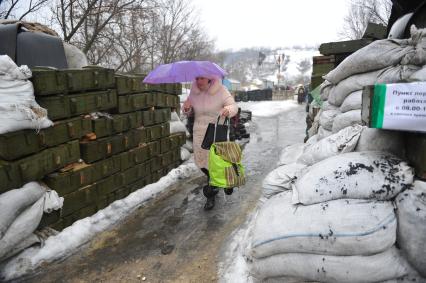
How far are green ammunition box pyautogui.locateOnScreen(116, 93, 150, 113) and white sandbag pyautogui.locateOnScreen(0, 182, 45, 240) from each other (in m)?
1.60

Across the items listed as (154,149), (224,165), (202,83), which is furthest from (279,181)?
(154,149)

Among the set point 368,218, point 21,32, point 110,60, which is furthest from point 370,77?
point 110,60

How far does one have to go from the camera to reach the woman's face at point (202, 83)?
13.0 feet

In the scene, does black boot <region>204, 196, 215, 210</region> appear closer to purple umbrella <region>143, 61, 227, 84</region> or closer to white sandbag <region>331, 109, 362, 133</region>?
purple umbrella <region>143, 61, 227, 84</region>

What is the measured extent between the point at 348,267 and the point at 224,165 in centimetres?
194

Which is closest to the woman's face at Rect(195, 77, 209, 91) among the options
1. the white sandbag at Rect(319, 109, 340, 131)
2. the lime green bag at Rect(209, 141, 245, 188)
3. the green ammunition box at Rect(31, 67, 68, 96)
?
the lime green bag at Rect(209, 141, 245, 188)

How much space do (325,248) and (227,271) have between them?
107 centimetres

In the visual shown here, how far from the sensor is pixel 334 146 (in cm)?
274

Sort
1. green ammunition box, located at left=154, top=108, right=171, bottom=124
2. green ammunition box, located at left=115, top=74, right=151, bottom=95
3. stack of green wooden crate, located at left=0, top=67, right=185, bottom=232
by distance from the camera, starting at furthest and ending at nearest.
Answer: green ammunition box, located at left=154, top=108, right=171, bottom=124 < green ammunition box, located at left=115, top=74, right=151, bottom=95 < stack of green wooden crate, located at left=0, top=67, right=185, bottom=232

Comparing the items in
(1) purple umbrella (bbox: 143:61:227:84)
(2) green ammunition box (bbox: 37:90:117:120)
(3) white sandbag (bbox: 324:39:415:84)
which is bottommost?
(2) green ammunition box (bbox: 37:90:117:120)

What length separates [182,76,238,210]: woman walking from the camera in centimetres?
397

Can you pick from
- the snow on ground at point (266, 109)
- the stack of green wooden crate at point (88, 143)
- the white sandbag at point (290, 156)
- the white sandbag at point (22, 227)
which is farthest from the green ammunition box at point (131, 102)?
the snow on ground at point (266, 109)

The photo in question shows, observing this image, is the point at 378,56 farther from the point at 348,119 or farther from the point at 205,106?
the point at 205,106

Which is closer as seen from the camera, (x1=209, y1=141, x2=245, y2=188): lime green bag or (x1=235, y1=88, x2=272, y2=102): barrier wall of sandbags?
(x1=209, y1=141, x2=245, y2=188): lime green bag
